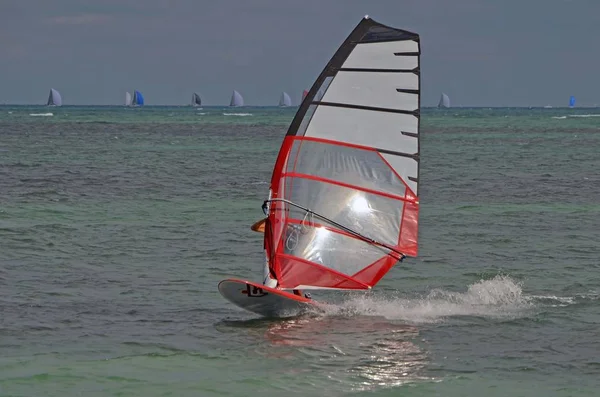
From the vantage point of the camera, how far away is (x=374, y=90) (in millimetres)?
10406

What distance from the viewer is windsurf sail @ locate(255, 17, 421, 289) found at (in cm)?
1030

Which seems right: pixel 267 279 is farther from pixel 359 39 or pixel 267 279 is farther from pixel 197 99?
pixel 197 99

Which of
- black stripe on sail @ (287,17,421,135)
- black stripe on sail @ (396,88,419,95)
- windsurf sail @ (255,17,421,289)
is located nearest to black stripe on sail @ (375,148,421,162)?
windsurf sail @ (255,17,421,289)

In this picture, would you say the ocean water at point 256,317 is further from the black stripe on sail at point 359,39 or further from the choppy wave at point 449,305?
the black stripe on sail at point 359,39

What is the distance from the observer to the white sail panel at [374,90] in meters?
10.3

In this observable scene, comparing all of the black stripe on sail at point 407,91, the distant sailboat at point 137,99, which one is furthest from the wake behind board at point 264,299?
the distant sailboat at point 137,99

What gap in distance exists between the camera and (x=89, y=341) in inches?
368

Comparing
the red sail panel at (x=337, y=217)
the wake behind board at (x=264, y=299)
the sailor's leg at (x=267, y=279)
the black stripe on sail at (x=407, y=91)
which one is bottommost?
the wake behind board at (x=264, y=299)

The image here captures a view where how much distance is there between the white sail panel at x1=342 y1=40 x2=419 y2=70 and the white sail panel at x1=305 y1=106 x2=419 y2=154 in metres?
0.47

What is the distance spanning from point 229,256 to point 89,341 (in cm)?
493

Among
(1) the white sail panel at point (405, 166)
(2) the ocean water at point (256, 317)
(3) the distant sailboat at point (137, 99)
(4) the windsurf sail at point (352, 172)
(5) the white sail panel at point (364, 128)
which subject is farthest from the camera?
(3) the distant sailboat at point (137, 99)

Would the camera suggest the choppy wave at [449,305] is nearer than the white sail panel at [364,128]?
No

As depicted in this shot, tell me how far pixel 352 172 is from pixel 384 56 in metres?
1.24

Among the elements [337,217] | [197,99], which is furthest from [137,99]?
[337,217]
